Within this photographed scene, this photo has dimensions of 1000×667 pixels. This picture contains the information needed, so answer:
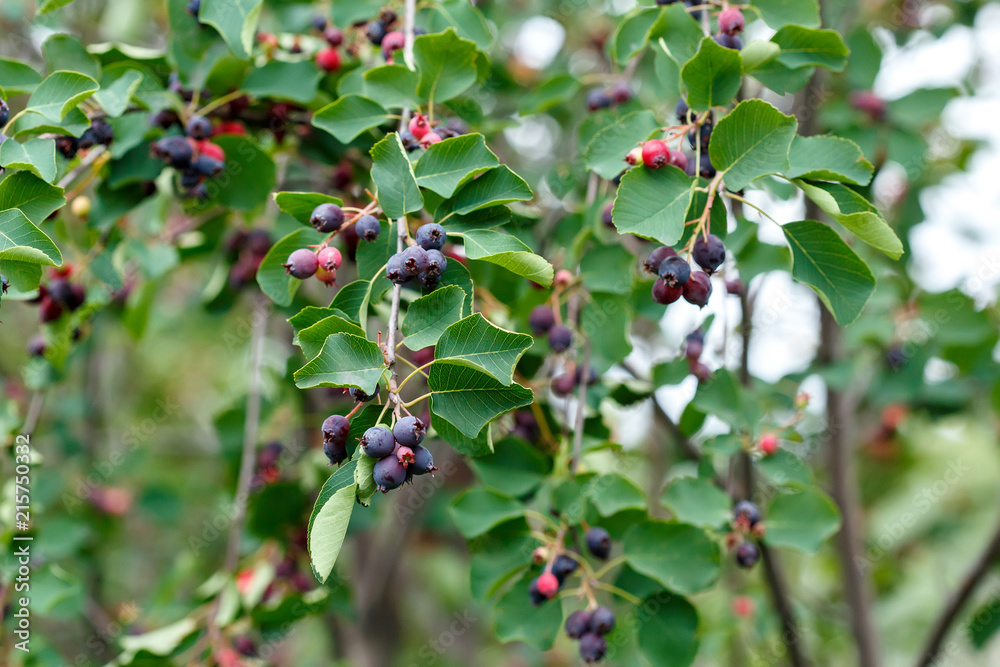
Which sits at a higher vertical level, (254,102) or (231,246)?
(254,102)

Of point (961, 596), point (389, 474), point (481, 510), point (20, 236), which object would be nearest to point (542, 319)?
point (481, 510)

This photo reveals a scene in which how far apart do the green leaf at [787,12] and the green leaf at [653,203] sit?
0.53 meters

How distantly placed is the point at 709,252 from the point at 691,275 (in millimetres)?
51

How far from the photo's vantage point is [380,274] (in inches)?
51.8

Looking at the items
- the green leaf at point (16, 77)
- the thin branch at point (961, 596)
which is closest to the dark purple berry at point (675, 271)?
the green leaf at point (16, 77)

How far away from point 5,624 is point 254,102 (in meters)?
1.66

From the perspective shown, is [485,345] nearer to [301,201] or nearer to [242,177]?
[301,201]

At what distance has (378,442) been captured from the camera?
1.05 meters

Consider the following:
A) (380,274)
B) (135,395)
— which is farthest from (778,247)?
(135,395)

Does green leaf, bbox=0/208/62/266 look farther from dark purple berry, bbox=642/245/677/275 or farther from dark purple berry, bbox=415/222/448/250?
dark purple berry, bbox=642/245/677/275

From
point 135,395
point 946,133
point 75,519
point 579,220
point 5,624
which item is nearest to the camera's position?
point 579,220

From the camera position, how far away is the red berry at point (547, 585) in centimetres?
145

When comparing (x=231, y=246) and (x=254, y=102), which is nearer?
(x=254, y=102)

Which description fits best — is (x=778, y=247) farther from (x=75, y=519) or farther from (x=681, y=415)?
(x=75, y=519)
